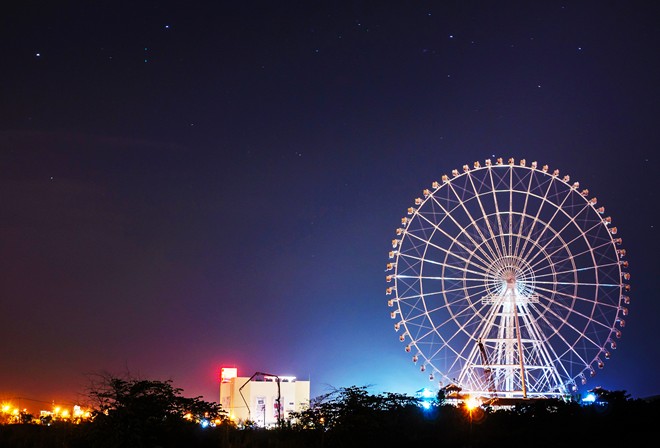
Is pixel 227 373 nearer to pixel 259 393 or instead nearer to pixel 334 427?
pixel 259 393

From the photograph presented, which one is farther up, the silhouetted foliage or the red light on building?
the red light on building

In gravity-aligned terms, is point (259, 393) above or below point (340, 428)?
above

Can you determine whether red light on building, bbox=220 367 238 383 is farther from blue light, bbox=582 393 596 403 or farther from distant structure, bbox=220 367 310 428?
blue light, bbox=582 393 596 403

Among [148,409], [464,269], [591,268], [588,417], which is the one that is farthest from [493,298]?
[148,409]

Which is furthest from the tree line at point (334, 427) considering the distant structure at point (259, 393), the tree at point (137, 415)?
the distant structure at point (259, 393)

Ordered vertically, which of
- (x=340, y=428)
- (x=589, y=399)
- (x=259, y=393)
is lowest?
(x=340, y=428)

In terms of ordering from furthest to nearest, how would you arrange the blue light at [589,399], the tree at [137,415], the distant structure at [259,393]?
the distant structure at [259,393] < the blue light at [589,399] < the tree at [137,415]

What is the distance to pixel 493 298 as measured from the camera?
4122 cm

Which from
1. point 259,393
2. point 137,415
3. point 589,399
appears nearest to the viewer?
point 137,415

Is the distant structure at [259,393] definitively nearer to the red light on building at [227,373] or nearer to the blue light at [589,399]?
the red light on building at [227,373]

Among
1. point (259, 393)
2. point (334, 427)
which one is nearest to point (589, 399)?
point (334, 427)

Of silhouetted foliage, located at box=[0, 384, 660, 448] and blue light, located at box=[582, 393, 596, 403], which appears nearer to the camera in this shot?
silhouetted foliage, located at box=[0, 384, 660, 448]

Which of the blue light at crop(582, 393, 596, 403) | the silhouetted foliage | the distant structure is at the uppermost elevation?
the distant structure

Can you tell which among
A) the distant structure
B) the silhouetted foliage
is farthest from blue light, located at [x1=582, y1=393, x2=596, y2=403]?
the distant structure
